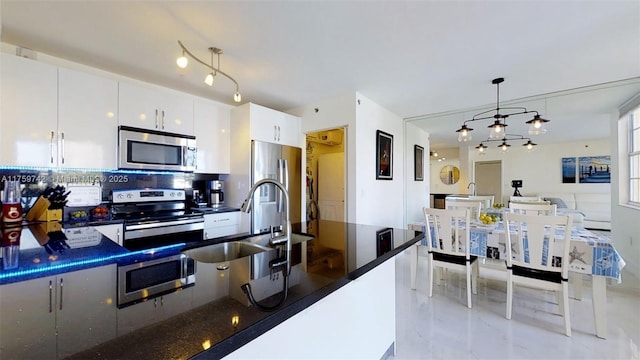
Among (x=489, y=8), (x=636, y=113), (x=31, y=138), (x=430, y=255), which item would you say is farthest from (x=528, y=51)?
(x=31, y=138)

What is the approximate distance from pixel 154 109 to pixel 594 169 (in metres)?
6.71

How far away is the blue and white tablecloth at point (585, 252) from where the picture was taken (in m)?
1.95

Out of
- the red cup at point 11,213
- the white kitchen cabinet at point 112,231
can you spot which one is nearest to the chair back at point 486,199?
the white kitchen cabinet at point 112,231

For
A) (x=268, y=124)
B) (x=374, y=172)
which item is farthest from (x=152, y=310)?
(x=374, y=172)

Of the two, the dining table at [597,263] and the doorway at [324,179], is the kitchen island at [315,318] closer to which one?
the dining table at [597,263]

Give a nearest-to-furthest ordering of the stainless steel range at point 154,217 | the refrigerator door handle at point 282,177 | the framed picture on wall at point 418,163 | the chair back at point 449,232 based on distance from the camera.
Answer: the stainless steel range at point 154,217, the chair back at point 449,232, the refrigerator door handle at point 282,177, the framed picture on wall at point 418,163

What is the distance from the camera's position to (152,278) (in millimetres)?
815

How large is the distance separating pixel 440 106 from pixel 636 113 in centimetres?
227

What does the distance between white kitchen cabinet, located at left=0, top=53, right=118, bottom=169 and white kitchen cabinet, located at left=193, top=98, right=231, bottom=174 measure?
833 mm

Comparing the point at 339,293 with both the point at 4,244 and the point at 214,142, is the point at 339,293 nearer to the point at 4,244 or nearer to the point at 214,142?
the point at 4,244

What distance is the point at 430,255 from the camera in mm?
2705

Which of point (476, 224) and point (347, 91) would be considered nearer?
point (476, 224)

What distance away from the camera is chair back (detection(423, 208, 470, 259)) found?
8.20ft

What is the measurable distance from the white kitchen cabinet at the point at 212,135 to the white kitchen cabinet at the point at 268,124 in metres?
0.17
